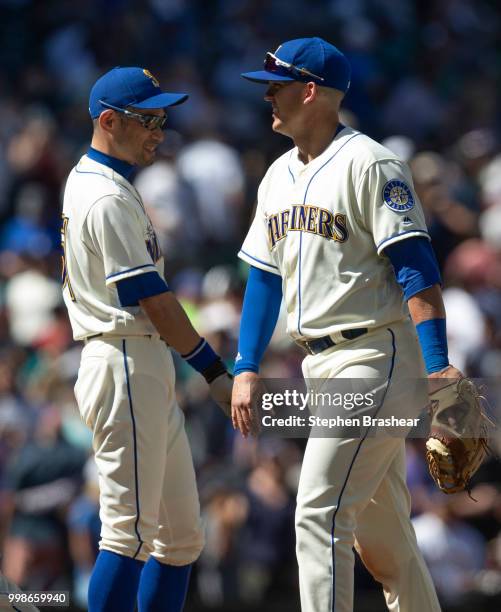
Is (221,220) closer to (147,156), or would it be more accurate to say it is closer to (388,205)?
(147,156)

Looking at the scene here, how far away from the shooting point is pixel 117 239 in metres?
4.34

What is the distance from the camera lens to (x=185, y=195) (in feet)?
30.8

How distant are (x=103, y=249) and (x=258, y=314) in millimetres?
599

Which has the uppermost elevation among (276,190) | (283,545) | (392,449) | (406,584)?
(276,190)

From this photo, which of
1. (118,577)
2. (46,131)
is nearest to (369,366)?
(118,577)

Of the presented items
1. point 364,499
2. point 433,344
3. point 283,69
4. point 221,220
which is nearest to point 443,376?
point 433,344

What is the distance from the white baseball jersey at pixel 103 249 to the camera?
4.34 meters

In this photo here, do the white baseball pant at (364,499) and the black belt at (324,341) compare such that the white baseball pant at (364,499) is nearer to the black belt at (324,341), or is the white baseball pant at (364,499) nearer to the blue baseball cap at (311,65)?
the black belt at (324,341)

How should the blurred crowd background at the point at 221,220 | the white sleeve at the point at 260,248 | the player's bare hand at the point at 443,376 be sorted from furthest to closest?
the blurred crowd background at the point at 221,220
the white sleeve at the point at 260,248
the player's bare hand at the point at 443,376

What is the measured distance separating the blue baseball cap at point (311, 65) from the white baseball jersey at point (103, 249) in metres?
0.65

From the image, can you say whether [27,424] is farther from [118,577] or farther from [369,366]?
[369,366]

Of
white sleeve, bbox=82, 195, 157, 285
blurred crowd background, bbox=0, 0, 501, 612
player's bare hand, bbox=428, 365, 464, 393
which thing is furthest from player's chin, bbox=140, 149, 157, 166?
blurred crowd background, bbox=0, 0, 501, 612

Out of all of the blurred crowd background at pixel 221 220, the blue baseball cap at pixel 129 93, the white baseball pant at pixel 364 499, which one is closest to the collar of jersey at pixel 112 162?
the blue baseball cap at pixel 129 93

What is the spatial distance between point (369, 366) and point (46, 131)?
6.91 meters
